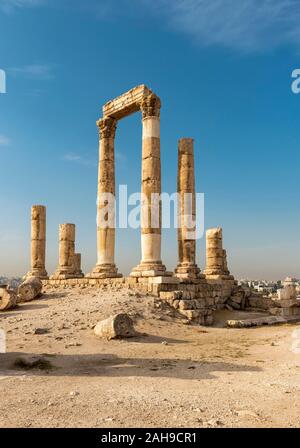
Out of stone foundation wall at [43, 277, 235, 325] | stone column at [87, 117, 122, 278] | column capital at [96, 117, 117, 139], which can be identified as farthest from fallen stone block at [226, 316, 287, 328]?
column capital at [96, 117, 117, 139]

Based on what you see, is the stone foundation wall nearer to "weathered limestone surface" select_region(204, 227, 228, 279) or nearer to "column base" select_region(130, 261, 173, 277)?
"column base" select_region(130, 261, 173, 277)

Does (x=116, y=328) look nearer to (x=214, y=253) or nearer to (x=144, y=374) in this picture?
(x=144, y=374)

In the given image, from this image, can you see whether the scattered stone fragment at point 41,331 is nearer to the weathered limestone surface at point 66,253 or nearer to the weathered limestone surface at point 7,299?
the weathered limestone surface at point 7,299

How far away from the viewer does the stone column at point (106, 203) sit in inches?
925

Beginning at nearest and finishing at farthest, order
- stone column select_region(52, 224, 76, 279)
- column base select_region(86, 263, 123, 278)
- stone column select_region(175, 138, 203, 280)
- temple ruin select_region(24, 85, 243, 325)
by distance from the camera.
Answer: temple ruin select_region(24, 85, 243, 325) < stone column select_region(175, 138, 203, 280) < column base select_region(86, 263, 123, 278) < stone column select_region(52, 224, 76, 279)

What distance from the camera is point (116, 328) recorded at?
494 inches

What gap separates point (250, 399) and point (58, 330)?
8.00m

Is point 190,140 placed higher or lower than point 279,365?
higher

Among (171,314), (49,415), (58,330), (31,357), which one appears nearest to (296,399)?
(49,415)

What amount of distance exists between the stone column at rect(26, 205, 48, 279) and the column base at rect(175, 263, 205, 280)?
11.3 metres

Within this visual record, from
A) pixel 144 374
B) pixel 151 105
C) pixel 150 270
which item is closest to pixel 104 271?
pixel 150 270

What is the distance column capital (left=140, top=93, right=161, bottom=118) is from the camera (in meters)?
21.2

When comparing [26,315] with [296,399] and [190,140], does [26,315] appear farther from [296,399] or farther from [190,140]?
[190,140]
